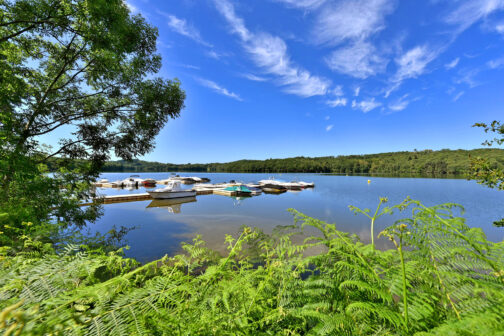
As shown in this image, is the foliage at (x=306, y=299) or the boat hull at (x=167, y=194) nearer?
the foliage at (x=306, y=299)

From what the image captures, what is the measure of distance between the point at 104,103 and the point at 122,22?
3.18 metres

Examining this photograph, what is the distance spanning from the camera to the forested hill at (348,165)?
65750mm

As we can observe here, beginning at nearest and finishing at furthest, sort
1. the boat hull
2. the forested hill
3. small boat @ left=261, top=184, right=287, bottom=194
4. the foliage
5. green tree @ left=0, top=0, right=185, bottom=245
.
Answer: the foliage
green tree @ left=0, top=0, right=185, bottom=245
the boat hull
small boat @ left=261, top=184, right=287, bottom=194
the forested hill

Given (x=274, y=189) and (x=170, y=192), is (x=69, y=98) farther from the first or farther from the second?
(x=274, y=189)

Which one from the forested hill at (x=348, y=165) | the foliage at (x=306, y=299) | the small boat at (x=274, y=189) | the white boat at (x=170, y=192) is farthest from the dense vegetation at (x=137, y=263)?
the forested hill at (x=348, y=165)

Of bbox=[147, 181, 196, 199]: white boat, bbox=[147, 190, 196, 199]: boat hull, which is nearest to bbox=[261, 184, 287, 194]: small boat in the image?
bbox=[147, 181, 196, 199]: white boat

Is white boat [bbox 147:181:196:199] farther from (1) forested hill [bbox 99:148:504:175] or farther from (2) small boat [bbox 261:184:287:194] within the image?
(1) forested hill [bbox 99:148:504:175]

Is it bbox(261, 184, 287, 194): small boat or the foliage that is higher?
the foliage

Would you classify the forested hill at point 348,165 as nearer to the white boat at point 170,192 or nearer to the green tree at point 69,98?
A: the white boat at point 170,192

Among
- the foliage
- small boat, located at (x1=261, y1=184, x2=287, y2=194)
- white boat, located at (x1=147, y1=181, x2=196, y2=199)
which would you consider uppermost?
the foliage

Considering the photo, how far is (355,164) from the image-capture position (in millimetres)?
94875

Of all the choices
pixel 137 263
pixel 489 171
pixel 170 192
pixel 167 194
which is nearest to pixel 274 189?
pixel 170 192

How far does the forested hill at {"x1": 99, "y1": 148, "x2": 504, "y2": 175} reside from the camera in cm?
6575

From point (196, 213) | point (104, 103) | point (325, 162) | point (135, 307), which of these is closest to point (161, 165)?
point (325, 162)
